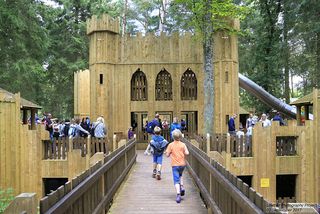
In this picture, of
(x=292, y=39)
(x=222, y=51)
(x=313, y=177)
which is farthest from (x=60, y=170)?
(x=292, y=39)

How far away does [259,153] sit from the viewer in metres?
17.3

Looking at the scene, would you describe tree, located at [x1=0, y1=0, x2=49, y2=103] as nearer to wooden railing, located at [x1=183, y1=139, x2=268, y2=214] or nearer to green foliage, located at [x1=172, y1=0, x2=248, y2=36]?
green foliage, located at [x1=172, y1=0, x2=248, y2=36]

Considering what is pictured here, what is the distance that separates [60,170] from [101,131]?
2.26 metres

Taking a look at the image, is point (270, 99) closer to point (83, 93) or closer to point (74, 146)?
point (83, 93)

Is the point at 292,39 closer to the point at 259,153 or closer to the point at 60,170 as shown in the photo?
the point at 259,153

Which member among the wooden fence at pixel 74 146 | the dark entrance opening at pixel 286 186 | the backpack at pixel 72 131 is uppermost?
the backpack at pixel 72 131

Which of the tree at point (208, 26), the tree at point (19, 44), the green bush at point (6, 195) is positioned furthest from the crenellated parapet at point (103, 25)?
the green bush at point (6, 195)

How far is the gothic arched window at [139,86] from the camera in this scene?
1089 inches

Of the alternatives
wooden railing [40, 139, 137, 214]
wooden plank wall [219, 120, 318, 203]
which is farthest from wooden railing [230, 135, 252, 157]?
wooden railing [40, 139, 137, 214]

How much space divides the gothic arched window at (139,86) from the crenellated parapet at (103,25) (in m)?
3.17

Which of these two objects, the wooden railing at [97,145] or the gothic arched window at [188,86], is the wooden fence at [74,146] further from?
the gothic arched window at [188,86]

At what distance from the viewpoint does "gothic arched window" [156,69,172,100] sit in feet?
91.1

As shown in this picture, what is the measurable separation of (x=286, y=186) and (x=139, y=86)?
12026mm

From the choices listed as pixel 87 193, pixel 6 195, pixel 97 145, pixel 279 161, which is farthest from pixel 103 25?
pixel 87 193
